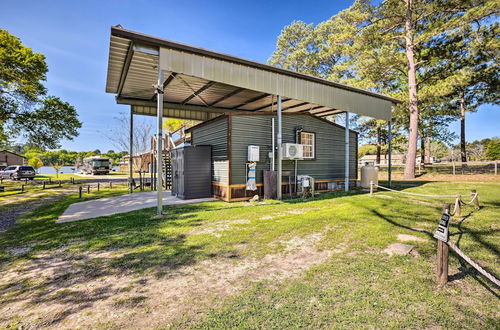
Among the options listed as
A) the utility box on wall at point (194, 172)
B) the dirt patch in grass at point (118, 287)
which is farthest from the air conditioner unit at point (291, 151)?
the dirt patch in grass at point (118, 287)

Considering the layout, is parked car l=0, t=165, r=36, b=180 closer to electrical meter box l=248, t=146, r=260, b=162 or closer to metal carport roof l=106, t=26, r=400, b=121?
metal carport roof l=106, t=26, r=400, b=121

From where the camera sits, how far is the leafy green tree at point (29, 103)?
14.5 metres

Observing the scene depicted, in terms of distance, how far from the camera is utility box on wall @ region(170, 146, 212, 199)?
9328 millimetres

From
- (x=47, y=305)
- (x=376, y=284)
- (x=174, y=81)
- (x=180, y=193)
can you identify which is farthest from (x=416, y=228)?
(x=174, y=81)

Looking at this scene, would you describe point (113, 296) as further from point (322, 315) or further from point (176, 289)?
point (322, 315)

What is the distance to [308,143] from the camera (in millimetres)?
11078

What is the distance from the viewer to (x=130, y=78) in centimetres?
875

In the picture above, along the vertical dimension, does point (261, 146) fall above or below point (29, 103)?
below

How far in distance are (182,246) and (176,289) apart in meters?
1.42

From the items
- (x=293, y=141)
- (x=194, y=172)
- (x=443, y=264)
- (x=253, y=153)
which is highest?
(x=293, y=141)

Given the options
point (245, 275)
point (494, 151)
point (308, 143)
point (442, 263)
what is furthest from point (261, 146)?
point (494, 151)

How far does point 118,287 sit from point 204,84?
8.39m

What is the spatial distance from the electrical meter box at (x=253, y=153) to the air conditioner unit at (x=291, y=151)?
1259 millimetres

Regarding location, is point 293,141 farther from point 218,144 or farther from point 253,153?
point 218,144
